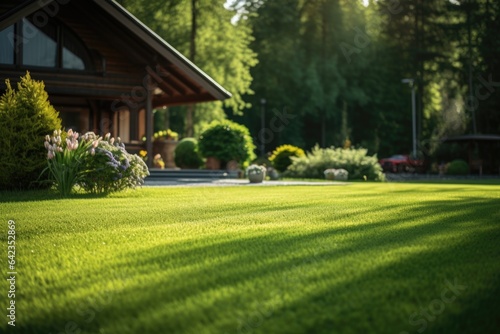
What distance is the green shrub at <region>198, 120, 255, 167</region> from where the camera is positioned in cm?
2778

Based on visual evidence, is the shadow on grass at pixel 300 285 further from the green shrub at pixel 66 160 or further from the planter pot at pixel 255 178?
the planter pot at pixel 255 178

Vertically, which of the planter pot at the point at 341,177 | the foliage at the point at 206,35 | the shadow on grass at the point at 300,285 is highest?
the foliage at the point at 206,35

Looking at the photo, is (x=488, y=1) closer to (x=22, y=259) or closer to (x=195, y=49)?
(x=195, y=49)

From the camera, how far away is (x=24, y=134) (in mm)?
14852

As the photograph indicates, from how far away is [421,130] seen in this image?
55.9 meters

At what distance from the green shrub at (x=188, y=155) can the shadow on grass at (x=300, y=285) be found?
77.6 ft

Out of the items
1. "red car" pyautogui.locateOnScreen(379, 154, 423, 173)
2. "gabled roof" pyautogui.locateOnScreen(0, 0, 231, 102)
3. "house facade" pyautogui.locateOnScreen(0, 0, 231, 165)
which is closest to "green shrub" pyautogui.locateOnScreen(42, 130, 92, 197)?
"gabled roof" pyautogui.locateOnScreen(0, 0, 231, 102)

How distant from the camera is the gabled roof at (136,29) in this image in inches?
770

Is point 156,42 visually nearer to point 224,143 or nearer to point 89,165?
point 224,143

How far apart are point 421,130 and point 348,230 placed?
5037cm

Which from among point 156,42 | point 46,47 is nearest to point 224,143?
point 156,42

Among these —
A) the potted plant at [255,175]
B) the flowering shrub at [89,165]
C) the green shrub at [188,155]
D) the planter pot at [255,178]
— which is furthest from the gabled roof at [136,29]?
the green shrub at [188,155]

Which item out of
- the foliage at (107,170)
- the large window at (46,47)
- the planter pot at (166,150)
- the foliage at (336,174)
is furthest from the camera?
the planter pot at (166,150)

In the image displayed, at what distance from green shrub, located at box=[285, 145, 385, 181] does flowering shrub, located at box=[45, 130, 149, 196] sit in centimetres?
1579
